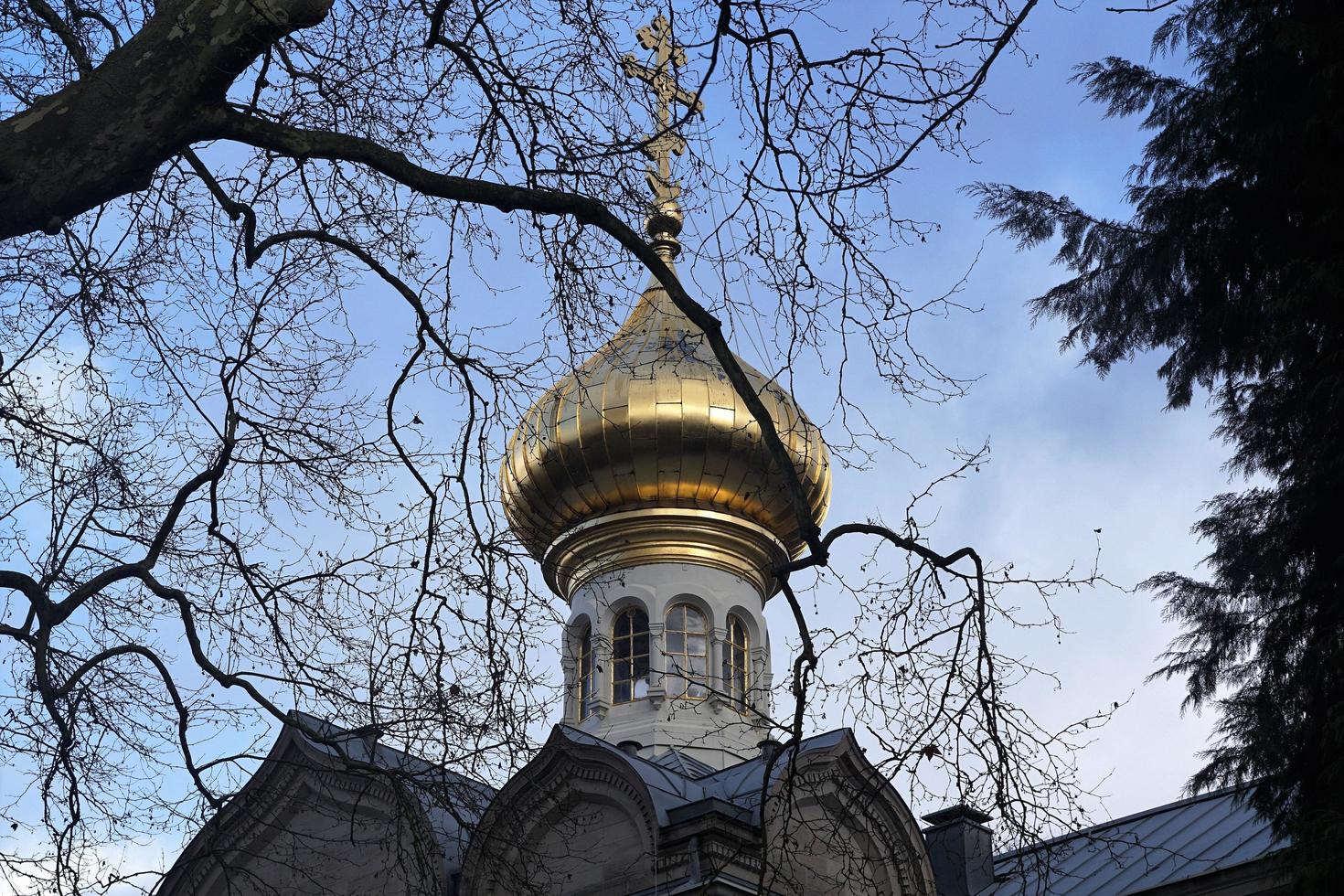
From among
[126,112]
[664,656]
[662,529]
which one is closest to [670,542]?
[662,529]

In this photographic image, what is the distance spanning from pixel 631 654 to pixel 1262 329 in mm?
11229

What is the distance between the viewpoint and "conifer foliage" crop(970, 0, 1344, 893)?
7.07m

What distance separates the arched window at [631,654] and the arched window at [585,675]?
270 millimetres

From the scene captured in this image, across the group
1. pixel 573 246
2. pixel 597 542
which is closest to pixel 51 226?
pixel 573 246

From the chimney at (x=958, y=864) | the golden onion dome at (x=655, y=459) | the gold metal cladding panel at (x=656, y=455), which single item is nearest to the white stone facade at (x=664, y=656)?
the golden onion dome at (x=655, y=459)

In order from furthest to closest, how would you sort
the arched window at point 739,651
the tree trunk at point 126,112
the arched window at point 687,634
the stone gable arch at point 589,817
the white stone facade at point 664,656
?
the arched window at point 739,651
the arched window at point 687,634
the white stone facade at point 664,656
the stone gable arch at point 589,817
the tree trunk at point 126,112

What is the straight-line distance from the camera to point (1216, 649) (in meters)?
7.94

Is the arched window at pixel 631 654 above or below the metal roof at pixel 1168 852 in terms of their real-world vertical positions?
above

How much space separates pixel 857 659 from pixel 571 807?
29.3 ft

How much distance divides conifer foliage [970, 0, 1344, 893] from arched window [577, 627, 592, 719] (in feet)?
33.4

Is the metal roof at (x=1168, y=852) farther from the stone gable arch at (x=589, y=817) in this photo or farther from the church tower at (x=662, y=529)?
the church tower at (x=662, y=529)

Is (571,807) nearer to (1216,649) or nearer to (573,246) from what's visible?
(1216,649)

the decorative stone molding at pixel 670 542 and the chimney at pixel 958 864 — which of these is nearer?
the chimney at pixel 958 864

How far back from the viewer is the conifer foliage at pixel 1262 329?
7.07 metres
